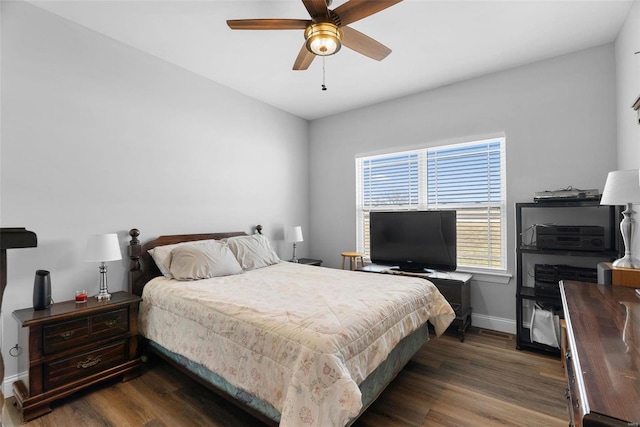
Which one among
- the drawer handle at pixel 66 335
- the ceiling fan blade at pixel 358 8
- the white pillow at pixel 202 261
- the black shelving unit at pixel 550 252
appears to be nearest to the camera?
the ceiling fan blade at pixel 358 8

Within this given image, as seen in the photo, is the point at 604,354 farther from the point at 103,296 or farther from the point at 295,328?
the point at 103,296

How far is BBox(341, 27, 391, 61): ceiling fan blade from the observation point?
6.91 feet

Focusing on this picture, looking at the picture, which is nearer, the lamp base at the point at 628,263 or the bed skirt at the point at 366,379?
the bed skirt at the point at 366,379

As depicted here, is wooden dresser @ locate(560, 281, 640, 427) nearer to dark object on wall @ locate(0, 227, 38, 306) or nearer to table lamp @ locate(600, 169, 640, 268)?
table lamp @ locate(600, 169, 640, 268)

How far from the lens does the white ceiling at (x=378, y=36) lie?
2414 millimetres

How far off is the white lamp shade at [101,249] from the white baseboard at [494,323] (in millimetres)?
3598

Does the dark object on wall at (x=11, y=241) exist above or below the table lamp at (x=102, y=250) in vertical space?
above

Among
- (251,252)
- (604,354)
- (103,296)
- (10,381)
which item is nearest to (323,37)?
(604,354)

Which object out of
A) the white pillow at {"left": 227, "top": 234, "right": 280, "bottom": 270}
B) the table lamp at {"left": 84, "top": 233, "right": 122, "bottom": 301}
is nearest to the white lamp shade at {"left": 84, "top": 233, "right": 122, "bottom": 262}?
the table lamp at {"left": 84, "top": 233, "right": 122, "bottom": 301}

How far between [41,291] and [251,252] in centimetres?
174

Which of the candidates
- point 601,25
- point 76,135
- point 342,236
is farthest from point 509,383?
point 76,135

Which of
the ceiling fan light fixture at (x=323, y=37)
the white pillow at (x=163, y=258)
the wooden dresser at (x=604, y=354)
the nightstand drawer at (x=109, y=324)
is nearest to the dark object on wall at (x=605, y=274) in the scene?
the wooden dresser at (x=604, y=354)

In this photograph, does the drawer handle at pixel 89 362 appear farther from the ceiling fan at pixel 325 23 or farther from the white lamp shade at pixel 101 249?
the ceiling fan at pixel 325 23

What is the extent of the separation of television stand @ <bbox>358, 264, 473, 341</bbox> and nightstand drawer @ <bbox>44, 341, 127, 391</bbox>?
9.13ft
